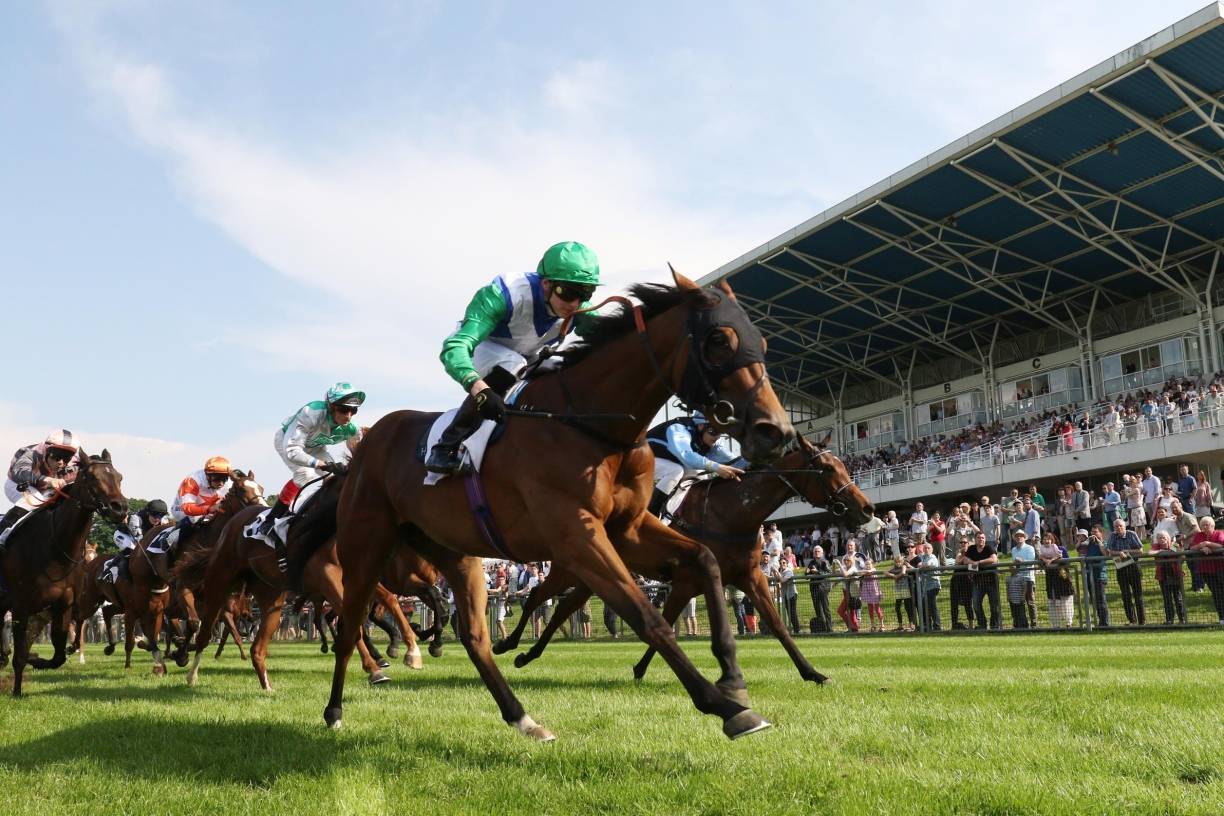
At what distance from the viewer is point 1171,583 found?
14250 mm

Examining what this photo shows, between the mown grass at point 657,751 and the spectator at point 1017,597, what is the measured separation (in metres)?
7.39

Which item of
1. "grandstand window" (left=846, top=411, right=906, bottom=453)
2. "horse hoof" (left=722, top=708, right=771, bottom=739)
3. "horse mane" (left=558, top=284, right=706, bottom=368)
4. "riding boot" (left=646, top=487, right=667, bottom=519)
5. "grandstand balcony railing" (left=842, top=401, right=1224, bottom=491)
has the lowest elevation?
"horse hoof" (left=722, top=708, right=771, bottom=739)

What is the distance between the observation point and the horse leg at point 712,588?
4445mm

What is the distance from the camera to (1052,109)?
94.2ft

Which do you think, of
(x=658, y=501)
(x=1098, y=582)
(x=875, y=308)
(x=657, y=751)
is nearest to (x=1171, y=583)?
(x=1098, y=582)

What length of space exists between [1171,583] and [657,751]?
479 inches

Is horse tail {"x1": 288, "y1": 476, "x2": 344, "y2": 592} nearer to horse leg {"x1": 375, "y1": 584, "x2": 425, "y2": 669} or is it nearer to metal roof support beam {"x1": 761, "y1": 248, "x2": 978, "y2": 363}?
horse leg {"x1": 375, "y1": 584, "x2": 425, "y2": 669}

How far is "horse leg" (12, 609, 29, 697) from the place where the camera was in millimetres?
8938

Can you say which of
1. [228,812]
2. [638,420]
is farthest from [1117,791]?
[228,812]

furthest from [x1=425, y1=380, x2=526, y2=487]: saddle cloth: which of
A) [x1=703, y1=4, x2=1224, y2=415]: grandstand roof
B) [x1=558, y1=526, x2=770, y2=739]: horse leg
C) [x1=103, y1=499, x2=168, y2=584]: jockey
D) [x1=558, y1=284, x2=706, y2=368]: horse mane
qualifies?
[x1=703, y1=4, x2=1224, y2=415]: grandstand roof

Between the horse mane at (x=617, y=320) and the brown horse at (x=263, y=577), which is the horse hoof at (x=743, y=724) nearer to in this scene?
the horse mane at (x=617, y=320)

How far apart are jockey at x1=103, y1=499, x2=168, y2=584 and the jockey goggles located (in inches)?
386

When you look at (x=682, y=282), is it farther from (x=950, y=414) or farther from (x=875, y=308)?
(x=950, y=414)

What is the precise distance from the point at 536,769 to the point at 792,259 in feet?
125
